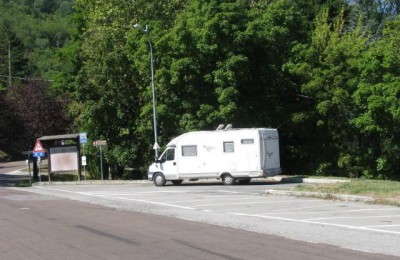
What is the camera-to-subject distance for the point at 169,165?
34625mm

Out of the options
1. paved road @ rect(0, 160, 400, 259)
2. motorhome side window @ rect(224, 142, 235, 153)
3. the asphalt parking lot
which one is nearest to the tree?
motorhome side window @ rect(224, 142, 235, 153)

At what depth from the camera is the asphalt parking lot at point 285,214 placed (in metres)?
13.4

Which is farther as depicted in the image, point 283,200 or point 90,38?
point 90,38

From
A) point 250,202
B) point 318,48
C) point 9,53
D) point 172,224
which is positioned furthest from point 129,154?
point 9,53

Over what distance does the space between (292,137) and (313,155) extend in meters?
2.10

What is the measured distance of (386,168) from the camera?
40.7 meters

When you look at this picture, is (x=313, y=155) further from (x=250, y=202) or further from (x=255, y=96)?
(x=250, y=202)

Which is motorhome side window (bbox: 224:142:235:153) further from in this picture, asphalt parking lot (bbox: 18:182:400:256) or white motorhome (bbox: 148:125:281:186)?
asphalt parking lot (bbox: 18:182:400:256)

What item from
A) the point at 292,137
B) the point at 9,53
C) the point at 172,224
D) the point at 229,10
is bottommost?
the point at 172,224

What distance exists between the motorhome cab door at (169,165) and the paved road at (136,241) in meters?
14.8

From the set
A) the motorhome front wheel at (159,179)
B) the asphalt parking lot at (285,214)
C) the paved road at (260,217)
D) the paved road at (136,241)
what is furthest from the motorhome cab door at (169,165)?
the paved road at (136,241)

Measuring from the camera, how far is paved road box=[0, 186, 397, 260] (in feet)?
37.8

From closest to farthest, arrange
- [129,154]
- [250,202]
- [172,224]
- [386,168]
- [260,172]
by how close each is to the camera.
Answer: [172,224]
[250,202]
[260,172]
[386,168]
[129,154]

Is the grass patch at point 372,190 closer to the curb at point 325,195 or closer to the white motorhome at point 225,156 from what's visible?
the curb at point 325,195
